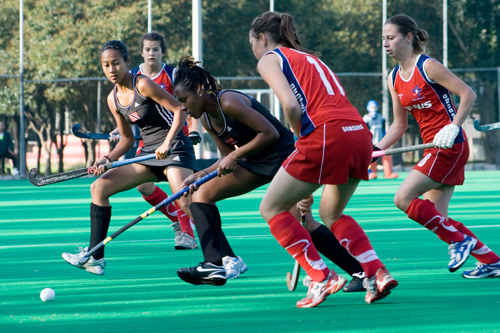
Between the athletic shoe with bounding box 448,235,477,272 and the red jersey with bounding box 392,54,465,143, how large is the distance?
61cm

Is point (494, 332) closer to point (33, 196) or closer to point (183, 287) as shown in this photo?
point (183, 287)

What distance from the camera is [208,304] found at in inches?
168

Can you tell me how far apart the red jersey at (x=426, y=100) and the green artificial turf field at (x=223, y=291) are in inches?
36.7

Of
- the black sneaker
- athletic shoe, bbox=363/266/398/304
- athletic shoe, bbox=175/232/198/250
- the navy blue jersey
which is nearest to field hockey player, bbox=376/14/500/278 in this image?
the black sneaker

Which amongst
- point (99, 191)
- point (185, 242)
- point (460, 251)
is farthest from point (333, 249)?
point (185, 242)

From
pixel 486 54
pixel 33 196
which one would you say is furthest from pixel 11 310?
pixel 486 54

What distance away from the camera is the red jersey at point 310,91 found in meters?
3.95

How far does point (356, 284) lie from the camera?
4.54 meters

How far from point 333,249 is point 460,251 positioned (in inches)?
33.3

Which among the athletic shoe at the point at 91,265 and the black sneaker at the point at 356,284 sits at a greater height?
the black sneaker at the point at 356,284

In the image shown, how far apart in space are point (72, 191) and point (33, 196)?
47.0 inches

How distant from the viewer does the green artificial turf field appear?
12.4ft

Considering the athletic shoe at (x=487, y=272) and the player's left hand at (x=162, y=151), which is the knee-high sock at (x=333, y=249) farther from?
the player's left hand at (x=162, y=151)

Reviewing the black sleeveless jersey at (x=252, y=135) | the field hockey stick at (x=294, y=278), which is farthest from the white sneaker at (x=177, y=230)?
the field hockey stick at (x=294, y=278)
